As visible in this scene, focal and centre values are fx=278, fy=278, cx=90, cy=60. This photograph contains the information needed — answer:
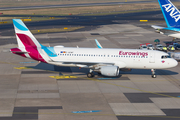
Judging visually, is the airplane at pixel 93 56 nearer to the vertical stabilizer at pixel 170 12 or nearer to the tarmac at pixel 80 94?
the tarmac at pixel 80 94

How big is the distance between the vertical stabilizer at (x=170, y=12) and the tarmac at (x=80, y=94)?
13325mm

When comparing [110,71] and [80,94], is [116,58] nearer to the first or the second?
[110,71]

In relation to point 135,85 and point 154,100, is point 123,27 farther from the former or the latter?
point 154,100

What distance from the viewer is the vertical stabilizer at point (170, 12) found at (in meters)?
59.6

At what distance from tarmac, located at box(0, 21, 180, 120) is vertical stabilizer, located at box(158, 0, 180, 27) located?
13325mm

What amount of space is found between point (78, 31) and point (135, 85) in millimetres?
52311

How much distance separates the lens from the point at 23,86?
40250 mm

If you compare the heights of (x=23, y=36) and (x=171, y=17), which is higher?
(x=171, y=17)

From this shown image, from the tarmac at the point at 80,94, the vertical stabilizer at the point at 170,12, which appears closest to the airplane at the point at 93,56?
the tarmac at the point at 80,94

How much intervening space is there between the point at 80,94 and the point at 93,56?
30.9 feet

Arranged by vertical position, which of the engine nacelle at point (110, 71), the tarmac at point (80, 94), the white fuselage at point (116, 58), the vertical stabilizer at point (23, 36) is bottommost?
the tarmac at point (80, 94)

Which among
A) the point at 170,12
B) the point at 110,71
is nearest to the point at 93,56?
the point at 110,71

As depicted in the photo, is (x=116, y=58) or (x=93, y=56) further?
(x=93, y=56)

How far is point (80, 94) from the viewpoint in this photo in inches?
1478
